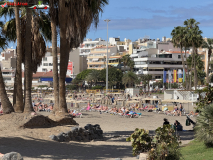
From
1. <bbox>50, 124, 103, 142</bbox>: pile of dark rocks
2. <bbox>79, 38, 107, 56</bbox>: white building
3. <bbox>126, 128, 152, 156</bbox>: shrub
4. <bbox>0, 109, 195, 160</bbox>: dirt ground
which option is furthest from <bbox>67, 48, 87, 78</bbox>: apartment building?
<bbox>126, 128, 152, 156</bbox>: shrub

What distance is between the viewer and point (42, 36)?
20.4 metres

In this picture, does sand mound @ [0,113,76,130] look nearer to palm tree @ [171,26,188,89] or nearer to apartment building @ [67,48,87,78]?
palm tree @ [171,26,188,89]

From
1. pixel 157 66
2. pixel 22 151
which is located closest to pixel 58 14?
pixel 22 151

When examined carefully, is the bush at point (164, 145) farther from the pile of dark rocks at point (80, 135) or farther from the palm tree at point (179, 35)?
the palm tree at point (179, 35)

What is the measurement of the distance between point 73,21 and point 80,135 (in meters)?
5.64

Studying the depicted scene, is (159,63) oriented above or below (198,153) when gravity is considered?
above

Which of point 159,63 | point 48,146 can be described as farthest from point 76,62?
point 48,146

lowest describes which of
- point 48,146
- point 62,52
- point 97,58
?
point 48,146

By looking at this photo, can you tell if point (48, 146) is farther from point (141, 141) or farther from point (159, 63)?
point (159, 63)

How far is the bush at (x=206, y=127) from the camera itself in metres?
10.9

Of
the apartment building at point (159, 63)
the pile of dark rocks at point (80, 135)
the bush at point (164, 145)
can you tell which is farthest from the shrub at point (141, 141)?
the apartment building at point (159, 63)

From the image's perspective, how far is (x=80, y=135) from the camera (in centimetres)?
1462

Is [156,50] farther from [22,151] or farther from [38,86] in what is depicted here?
[22,151]

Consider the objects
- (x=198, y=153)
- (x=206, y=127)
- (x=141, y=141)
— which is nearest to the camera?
(x=141, y=141)
